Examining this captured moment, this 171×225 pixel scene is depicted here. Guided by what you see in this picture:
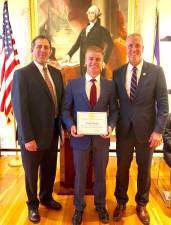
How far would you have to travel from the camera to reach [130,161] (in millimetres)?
2854

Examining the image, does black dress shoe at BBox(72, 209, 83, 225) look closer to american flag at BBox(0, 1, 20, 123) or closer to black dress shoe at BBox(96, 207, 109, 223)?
black dress shoe at BBox(96, 207, 109, 223)

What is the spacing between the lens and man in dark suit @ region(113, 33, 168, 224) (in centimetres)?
260

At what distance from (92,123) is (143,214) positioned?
1.08 metres

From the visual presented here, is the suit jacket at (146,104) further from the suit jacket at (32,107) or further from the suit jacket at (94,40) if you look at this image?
the suit jacket at (94,40)

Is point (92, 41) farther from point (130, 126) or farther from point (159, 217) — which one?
point (159, 217)

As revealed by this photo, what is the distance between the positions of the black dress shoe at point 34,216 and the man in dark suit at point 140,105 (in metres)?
1.01

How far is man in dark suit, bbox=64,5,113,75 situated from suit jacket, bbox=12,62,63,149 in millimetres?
1952

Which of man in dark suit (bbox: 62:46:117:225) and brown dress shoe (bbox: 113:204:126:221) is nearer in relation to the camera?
man in dark suit (bbox: 62:46:117:225)

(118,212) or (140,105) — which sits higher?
(140,105)

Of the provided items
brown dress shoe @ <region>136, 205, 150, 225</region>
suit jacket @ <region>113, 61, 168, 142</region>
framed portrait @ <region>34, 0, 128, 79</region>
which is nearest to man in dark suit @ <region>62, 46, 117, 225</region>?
suit jacket @ <region>113, 61, 168, 142</region>

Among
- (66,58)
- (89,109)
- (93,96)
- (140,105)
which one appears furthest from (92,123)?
(66,58)

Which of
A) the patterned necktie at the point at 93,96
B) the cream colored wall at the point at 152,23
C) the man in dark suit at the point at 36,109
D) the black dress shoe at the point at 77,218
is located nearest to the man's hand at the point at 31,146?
the man in dark suit at the point at 36,109

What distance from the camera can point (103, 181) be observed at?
2.75 metres

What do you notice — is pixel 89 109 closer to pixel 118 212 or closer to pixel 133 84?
pixel 133 84
